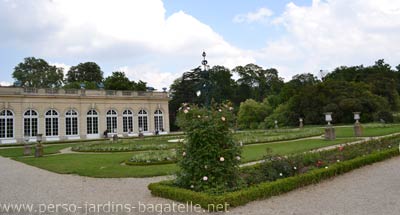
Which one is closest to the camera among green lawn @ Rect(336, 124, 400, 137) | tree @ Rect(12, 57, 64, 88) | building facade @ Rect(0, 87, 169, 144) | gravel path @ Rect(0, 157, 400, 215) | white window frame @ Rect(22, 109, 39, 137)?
gravel path @ Rect(0, 157, 400, 215)

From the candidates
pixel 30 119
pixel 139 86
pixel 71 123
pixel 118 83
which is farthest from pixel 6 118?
pixel 139 86

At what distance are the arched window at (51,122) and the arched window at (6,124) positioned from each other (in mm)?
3535

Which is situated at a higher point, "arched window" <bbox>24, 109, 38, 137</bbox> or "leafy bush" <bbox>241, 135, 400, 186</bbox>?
"arched window" <bbox>24, 109, 38, 137</bbox>

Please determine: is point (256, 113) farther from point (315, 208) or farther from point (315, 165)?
point (315, 208)

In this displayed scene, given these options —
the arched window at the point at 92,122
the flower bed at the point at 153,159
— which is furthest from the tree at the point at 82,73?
the flower bed at the point at 153,159

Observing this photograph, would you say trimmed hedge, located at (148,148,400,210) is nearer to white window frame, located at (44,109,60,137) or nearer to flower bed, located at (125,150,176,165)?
flower bed, located at (125,150,176,165)

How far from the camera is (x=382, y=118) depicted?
39750mm

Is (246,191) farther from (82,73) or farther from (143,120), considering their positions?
(82,73)

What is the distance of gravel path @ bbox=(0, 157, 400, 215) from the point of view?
5.89 m

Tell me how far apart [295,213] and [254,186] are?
1.27 m

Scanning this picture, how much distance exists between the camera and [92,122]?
4028 cm

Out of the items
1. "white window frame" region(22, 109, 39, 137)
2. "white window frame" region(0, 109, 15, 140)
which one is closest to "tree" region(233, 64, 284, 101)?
"white window frame" region(22, 109, 39, 137)

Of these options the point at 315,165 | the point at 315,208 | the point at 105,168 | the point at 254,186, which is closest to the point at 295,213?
the point at 315,208

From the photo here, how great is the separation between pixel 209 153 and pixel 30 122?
35.3 meters
